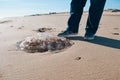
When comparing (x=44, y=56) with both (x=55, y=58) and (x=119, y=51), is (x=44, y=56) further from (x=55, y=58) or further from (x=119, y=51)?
(x=119, y=51)

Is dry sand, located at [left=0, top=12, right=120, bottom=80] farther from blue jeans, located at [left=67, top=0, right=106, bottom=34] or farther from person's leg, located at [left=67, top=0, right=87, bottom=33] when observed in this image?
person's leg, located at [left=67, top=0, right=87, bottom=33]

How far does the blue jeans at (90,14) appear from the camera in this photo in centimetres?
434

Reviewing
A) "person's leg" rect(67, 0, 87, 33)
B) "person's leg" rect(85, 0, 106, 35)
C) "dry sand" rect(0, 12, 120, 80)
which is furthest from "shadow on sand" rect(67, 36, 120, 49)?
"person's leg" rect(67, 0, 87, 33)

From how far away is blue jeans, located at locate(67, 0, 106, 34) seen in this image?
434cm

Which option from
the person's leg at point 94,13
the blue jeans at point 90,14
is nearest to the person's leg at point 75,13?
the blue jeans at point 90,14

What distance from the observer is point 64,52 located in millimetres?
3562

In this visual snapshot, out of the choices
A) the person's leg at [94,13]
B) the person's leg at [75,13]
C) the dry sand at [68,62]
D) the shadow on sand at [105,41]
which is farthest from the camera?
the person's leg at [75,13]

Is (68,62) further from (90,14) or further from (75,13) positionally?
(75,13)

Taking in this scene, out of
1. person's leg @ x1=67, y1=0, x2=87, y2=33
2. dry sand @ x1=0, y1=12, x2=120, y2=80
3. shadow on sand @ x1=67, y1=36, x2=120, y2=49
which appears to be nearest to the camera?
dry sand @ x1=0, y1=12, x2=120, y2=80

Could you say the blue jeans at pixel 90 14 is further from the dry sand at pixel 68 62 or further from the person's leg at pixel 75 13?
the dry sand at pixel 68 62

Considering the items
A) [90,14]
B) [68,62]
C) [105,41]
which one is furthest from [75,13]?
[68,62]

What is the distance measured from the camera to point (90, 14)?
4406 mm

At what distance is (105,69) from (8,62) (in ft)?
3.60

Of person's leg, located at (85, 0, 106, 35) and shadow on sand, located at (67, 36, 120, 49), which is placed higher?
person's leg, located at (85, 0, 106, 35)
